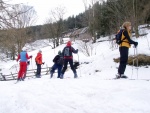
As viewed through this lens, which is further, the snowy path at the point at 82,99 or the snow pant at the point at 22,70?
the snow pant at the point at 22,70

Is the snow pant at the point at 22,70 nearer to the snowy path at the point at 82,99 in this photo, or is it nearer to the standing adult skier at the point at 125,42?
the snowy path at the point at 82,99

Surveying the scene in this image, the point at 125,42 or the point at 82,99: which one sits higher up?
the point at 125,42

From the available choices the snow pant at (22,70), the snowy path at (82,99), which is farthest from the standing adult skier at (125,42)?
the snow pant at (22,70)

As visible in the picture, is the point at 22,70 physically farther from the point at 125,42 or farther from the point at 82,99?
the point at 82,99

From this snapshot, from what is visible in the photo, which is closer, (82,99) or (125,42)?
(82,99)

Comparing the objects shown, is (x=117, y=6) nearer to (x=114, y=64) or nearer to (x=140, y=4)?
(x=140, y=4)

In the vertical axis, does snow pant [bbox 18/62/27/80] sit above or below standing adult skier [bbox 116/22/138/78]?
below

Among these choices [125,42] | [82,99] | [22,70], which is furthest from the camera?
[22,70]

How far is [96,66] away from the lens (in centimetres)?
1495

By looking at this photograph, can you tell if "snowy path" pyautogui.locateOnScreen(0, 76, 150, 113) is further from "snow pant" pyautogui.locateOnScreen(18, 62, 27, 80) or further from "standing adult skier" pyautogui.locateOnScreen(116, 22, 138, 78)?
"snow pant" pyautogui.locateOnScreen(18, 62, 27, 80)

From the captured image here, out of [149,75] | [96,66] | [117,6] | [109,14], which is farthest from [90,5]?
[149,75]

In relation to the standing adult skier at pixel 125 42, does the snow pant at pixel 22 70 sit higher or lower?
lower

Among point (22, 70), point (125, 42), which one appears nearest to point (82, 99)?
point (125, 42)

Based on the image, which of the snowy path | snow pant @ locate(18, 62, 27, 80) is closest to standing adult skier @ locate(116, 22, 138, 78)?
the snowy path
